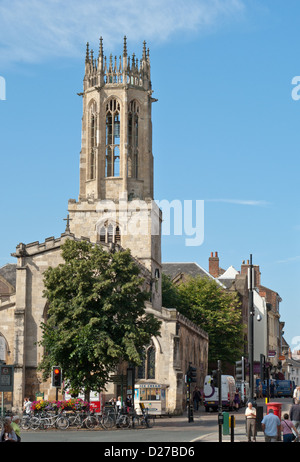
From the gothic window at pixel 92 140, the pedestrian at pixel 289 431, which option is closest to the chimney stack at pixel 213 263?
the gothic window at pixel 92 140

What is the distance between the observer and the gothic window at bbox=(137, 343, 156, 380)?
5531 centimetres

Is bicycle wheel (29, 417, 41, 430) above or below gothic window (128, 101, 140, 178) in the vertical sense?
below

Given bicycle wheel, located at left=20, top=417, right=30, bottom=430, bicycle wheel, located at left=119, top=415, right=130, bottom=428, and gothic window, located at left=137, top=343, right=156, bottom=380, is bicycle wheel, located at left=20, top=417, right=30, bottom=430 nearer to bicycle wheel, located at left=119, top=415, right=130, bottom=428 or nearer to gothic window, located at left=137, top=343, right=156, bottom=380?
bicycle wheel, located at left=119, top=415, right=130, bottom=428

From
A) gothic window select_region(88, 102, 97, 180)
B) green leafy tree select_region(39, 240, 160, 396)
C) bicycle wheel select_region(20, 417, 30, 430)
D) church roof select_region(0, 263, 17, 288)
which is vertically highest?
gothic window select_region(88, 102, 97, 180)

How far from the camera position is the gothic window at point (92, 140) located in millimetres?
80625

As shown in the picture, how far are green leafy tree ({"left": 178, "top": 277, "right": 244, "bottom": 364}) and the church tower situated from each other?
5899mm

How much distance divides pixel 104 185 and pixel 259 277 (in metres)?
47.3

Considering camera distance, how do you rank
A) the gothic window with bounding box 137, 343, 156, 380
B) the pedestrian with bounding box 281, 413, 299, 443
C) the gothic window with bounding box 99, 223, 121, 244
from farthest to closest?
the gothic window with bounding box 99, 223, 121, 244 < the gothic window with bounding box 137, 343, 156, 380 < the pedestrian with bounding box 281, 413, 299, 443

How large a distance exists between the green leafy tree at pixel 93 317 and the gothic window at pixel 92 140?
123ft

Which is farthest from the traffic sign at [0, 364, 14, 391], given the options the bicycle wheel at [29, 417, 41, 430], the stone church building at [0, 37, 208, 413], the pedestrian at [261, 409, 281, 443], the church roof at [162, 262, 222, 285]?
the church roof at [162, 262, 222, 285]

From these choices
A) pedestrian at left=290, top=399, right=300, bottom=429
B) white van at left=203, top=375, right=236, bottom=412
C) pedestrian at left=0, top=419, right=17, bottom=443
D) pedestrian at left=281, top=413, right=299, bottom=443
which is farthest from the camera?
white van at left=203, top=375, right=236, bottom=412

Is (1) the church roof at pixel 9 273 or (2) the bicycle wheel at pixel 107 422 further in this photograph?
(1) the church roof at pixel 9 273

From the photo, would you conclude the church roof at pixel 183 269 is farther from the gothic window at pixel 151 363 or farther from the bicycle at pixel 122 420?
the bicycle at pixel 122 420
